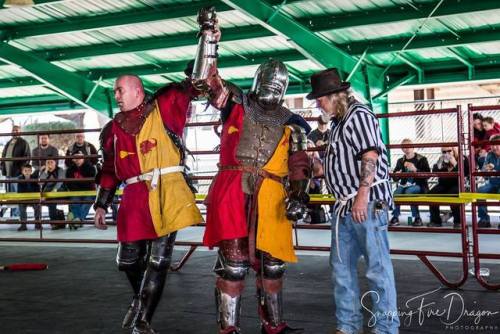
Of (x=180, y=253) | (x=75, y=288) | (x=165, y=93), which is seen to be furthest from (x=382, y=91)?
(x=165, y=93)

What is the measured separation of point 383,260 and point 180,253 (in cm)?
508

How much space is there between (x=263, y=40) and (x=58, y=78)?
520 cm

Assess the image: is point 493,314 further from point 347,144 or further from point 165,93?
point 165,93

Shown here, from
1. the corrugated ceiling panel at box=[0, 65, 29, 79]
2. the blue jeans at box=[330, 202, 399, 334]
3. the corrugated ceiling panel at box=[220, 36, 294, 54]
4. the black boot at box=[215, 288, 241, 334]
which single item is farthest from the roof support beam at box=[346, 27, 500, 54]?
the black boot at box=[215, 288, 241, 334]

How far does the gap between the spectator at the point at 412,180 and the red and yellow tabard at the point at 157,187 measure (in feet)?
20.9

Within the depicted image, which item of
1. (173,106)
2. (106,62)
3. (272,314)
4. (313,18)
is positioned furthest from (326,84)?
(106,62)

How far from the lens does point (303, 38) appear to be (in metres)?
13.8

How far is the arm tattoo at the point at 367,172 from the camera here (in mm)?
3949

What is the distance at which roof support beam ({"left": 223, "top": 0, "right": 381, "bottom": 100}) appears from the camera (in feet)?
41.9

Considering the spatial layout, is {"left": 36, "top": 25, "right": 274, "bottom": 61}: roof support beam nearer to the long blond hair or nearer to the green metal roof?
the green metal roof

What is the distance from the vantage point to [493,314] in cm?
490

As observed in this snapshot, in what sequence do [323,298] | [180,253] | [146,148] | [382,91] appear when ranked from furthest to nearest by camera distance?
[382,91]
[180,253]
[323,298]
[146,148]

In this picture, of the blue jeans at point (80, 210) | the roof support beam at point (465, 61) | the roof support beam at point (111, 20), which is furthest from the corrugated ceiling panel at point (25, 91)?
the roof support beam at point (465, 61)

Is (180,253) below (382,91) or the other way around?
below
